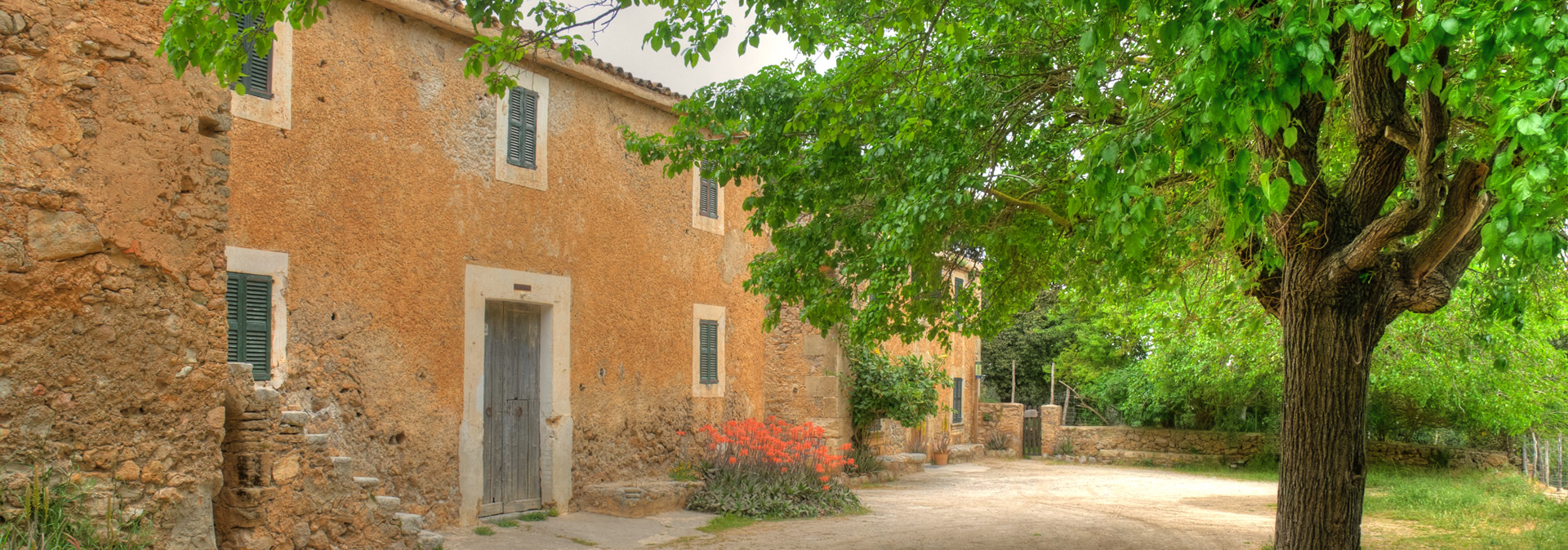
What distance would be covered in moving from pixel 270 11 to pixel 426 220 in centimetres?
411

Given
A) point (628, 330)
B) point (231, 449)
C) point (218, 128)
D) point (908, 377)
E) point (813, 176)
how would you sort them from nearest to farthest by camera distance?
1. point (218, 128)
2. point (231, 449)
3. point (813, 176)
4. point (628, 330)
5. point (908, 377)

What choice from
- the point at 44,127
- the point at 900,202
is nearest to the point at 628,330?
the point at 900,202

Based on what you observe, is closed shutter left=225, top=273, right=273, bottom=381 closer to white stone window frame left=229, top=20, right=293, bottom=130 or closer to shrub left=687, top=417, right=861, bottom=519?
white stone window frame left=229, top=20, right=293, bottom=130

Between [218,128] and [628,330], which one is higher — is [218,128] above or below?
above

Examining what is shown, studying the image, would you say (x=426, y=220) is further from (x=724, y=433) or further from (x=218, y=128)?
(x=724, y=433)

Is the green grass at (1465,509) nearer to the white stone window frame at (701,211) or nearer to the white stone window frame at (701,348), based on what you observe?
the white stone window frame at (701,348)

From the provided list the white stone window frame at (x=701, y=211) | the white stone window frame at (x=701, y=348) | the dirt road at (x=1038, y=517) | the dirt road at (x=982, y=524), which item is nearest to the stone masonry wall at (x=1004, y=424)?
the dirt road at (x=1038, y=517)

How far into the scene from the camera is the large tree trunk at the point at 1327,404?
604 cm

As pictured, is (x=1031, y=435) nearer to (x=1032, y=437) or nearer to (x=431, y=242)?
(x=1032, y=437)

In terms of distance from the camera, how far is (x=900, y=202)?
6629mm

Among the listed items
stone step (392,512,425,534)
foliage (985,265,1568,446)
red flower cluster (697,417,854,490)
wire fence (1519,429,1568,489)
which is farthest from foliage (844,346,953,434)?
wire fence (1519,429,1568,489)

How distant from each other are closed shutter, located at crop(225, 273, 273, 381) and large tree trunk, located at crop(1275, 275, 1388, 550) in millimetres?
7216

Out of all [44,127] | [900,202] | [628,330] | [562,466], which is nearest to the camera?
[44,127]

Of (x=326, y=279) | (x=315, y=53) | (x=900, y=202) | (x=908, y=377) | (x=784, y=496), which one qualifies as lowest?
(x=784, y=496)
